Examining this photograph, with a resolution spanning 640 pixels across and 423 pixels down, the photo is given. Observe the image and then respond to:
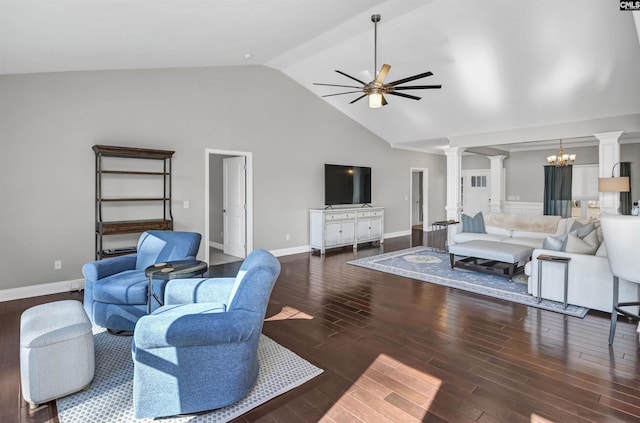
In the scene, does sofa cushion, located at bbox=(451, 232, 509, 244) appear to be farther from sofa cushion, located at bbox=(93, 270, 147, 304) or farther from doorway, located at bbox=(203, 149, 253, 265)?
sofa cushion, located at bbox=(93, 270, 147, 304)

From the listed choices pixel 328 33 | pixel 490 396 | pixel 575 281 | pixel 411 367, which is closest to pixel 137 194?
pixel 328 33

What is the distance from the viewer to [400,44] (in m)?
5.40

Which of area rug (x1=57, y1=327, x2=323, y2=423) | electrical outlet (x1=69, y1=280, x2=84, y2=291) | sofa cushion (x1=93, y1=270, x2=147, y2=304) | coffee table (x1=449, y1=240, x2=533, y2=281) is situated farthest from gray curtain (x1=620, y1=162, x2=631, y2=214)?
electrical outlet (x1=69, y1=280, x2=84, y2=291)

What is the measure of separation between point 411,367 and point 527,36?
4691 millimetres

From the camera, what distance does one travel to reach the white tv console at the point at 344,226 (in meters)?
7.27

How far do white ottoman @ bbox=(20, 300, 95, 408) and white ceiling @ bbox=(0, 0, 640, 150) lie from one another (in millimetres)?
2416

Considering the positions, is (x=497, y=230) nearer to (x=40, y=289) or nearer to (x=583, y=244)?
(x=583, y=244)

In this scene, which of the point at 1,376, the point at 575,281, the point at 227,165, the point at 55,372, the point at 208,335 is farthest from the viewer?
the point at 227,165

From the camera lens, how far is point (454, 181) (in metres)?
7.92

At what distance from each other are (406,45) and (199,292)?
15.9ft

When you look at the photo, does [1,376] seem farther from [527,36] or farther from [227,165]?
[527,36]

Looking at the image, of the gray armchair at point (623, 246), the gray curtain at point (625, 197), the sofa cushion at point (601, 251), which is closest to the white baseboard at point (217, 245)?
the sofa cushion at point (601, 251)

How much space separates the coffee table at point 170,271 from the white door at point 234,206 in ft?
11.5

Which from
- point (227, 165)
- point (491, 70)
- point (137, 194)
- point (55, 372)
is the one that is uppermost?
point (491, 70)
